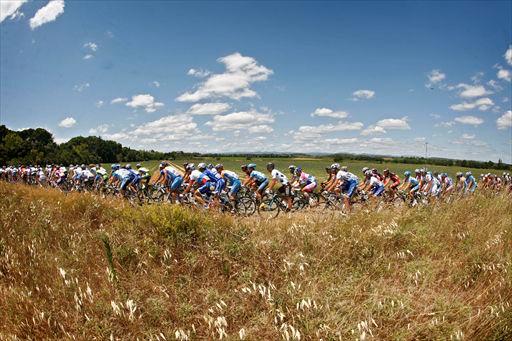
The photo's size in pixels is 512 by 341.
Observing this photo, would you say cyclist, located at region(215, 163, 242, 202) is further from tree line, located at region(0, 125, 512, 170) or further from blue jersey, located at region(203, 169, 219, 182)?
tree line, located at region(0, 125, 512, 170)

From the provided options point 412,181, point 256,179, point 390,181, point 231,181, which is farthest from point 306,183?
point 412,181

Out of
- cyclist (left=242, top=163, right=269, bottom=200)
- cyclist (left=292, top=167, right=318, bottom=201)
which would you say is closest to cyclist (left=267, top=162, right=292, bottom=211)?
cyclist (left=242, top=163, right=269, bottom=200)

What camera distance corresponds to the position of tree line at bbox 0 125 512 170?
8719cm

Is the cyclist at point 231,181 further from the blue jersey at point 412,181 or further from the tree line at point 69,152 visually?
the tree line at point 69,152

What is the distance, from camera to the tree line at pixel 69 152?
3433 inches

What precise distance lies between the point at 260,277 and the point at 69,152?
110 meters

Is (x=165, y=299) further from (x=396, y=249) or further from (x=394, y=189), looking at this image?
(x=394, y=189)

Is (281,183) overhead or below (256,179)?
below

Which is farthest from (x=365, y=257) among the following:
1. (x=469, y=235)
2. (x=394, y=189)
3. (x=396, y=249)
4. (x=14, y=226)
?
(x=394, y=189)

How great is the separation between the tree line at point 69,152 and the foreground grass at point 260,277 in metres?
91.4

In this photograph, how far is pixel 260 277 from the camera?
4559 mm

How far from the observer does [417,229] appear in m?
5.98

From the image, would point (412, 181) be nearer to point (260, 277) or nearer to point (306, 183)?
point (306, 183)

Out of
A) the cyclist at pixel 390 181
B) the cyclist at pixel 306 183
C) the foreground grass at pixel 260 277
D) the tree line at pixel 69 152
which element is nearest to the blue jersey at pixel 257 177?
the cyclist at pixel 306 183
